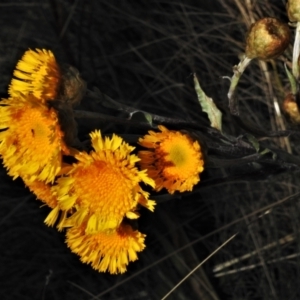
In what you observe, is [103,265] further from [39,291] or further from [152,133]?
[39,291]

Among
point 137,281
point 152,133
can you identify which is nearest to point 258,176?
point 152,133

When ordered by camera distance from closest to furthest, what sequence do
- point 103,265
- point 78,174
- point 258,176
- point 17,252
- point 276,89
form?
1. point 78,174
2. point 103,265
3. point 258,176
4. point 276,89
5. point 17,252

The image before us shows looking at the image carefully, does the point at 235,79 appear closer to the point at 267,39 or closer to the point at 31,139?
the point at 267,39

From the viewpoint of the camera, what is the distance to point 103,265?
0.94 meters

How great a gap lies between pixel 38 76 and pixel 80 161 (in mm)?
130

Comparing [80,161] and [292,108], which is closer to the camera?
[80,161]

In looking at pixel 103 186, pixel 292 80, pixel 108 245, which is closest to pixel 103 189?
pixel 103 186

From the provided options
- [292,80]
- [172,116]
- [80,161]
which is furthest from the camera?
[172,116]

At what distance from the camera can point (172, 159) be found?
33.1 inches

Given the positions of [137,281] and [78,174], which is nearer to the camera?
[78,174]

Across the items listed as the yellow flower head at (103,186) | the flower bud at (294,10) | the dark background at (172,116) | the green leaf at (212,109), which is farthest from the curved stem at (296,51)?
the dark background at (172,116)

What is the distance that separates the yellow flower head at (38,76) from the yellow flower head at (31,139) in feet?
0.08

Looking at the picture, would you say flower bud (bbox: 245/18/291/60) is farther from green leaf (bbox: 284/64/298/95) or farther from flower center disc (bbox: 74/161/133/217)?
flower center disc (bbox: 74/161/133/217)

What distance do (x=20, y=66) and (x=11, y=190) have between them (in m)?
1.06
